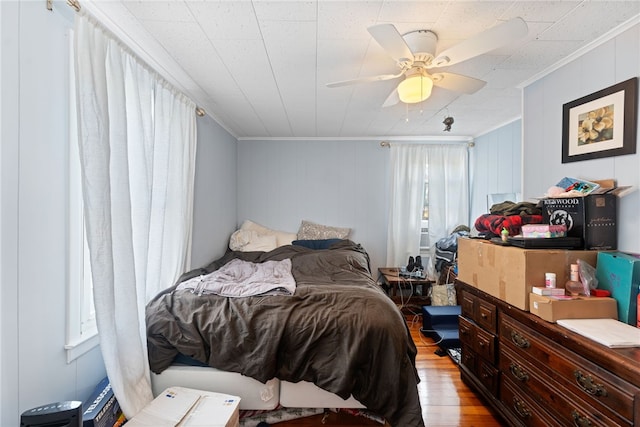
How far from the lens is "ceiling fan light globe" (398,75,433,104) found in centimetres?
170

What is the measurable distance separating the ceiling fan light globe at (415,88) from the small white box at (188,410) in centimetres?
202

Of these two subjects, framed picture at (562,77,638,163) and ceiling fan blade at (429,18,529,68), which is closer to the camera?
ceiling fan blade at (429,18,529,68)

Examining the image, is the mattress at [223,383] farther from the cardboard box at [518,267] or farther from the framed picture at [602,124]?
the framed picture at [602,124]

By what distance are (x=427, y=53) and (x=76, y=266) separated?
2143 mm

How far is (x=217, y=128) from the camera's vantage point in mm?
3256

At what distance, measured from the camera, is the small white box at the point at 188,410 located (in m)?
1.33

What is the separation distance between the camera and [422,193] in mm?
3986

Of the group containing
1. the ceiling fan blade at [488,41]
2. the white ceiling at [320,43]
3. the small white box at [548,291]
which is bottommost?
the small white box at [548,291]

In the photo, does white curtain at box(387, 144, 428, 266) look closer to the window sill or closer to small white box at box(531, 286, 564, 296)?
small white box at box(531, 286, 564, 296)

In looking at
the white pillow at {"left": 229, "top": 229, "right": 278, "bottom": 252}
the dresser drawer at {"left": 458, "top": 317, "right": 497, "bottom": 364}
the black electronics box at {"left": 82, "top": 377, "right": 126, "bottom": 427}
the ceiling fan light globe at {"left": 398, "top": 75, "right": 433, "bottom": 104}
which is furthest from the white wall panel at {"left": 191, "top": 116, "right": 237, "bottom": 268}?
the dresser drawer at {"left": 458, "top": 317, "right": 497, "bottom": 364}

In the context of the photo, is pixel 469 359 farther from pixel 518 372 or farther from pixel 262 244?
pixel 262 244

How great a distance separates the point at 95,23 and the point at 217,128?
6.30ft

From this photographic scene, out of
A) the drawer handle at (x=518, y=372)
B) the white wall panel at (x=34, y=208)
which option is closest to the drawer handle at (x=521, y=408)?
the drawer handle at (x=518, y=372)

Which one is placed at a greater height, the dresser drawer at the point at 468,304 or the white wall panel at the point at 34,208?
the white wall panel at the point at 34,208
